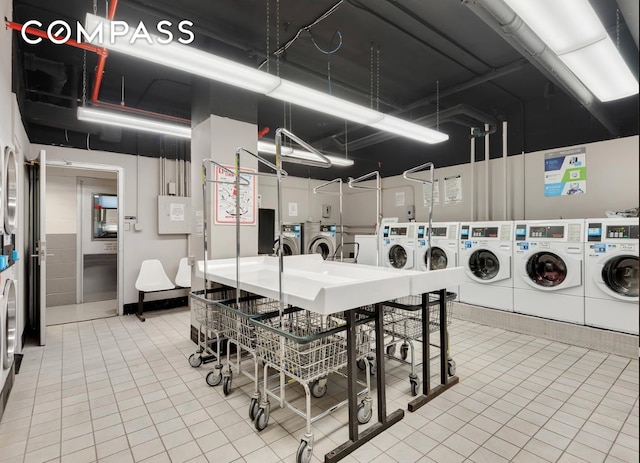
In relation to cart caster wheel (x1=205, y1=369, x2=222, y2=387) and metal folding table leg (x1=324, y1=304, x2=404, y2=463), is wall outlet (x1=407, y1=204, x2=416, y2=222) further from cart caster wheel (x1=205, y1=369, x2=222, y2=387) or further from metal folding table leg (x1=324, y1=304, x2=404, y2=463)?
cart caster wheel (x1=205, y1=369, x2=222, y2=387)

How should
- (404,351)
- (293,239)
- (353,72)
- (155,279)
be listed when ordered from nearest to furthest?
(404,351) < (353,72) < (155,279) < (293,239)

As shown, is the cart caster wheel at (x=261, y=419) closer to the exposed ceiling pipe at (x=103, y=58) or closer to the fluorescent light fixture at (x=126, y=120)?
the exposed ceiling pipe at (x=103, y=58)

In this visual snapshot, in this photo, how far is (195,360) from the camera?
10.7 ft

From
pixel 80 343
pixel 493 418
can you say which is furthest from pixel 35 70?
pixel 493 418

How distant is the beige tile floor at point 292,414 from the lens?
6.56 feet

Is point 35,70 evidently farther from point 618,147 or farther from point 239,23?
point 618,147

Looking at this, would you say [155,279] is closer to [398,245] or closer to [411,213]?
[398,245]

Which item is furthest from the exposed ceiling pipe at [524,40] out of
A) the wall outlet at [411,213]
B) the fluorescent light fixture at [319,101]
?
the wall outlet at [411,213]

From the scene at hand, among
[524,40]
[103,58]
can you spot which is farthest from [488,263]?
[103,58]

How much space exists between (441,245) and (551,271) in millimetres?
1411

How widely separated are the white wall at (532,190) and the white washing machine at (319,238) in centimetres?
150

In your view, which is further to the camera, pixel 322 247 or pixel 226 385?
pixel 322 247

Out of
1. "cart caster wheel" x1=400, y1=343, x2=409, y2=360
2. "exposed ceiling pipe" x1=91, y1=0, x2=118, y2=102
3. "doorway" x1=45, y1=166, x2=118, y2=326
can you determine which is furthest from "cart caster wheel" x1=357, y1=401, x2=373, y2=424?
"doorway" x1=45, y1=166, x2=118, y2=326

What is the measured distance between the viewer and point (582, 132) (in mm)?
4523
